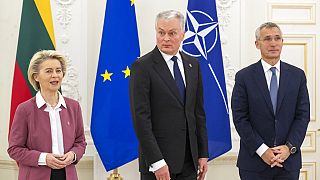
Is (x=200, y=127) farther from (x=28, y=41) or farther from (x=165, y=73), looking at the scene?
(x=28, y=41)

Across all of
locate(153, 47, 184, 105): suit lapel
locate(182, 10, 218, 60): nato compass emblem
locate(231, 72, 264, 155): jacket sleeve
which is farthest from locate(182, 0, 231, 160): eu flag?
locate(153, 47, 184, 105): suit lapel

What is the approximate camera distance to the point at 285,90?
307 cm

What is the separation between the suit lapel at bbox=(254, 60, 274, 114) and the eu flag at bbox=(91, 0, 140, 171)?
3.60 ft

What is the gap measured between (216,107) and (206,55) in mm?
410

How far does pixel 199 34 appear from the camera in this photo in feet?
13.0

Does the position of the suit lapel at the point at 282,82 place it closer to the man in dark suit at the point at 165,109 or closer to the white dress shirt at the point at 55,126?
the man in dark suit at the point at 165,109

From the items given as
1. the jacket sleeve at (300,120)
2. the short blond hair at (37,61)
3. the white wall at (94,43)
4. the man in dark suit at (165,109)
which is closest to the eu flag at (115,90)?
the white wall at (94,43)

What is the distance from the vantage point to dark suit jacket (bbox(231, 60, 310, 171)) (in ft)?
9.95

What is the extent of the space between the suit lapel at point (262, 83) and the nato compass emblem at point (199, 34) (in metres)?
0.85

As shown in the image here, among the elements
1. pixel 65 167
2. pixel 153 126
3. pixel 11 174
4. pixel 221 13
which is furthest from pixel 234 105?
pixel 11 174

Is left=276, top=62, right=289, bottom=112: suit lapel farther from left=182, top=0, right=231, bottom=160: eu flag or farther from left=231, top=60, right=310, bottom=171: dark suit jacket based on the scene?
left=182, top=0, right=231, bottom=160: eu flag

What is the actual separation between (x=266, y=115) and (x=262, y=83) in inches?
7.8

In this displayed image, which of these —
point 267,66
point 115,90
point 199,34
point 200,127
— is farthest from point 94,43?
point 200,127

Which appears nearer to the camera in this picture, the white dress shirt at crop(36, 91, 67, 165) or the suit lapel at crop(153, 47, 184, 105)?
the suit lapel at crop(153, 47, 184, 105)
